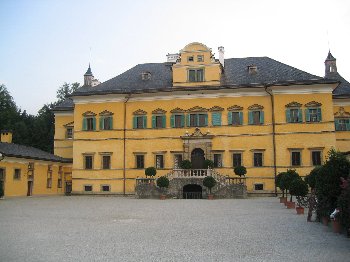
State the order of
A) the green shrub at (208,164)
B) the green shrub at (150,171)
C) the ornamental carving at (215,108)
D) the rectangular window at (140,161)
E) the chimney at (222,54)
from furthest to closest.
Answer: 1. the chimney at (222,54)
2. the rectangular window at (140,161)
3. the ornamental carving at (215,108)
4. the green shrub at (150,171)
5. the green shrub at (208,164)

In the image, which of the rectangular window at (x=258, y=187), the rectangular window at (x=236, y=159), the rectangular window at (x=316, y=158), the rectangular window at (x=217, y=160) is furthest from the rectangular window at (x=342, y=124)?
the rectangular window at (x=217, y=160)

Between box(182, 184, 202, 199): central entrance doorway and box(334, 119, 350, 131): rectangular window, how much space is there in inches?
590

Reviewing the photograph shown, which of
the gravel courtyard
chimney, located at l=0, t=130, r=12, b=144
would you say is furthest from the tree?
the gravel courtyard

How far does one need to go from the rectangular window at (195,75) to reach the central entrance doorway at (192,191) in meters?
10.4

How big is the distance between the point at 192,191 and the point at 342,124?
1618 cm

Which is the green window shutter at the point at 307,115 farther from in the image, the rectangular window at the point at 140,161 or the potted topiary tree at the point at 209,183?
the rectangular window at the point at 140,161

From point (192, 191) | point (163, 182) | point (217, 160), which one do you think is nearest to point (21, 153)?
point (163, 182)

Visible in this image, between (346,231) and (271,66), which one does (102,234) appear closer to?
(346,231)

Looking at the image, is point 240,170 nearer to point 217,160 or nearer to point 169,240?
point 217,160

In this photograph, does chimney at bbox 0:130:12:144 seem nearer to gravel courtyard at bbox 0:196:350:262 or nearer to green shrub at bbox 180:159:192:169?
green shrub at bbox 180:159:192:169

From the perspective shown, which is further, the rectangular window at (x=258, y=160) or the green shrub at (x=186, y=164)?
the rectangular window at (x=258, y=160)

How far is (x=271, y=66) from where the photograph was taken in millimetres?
37219

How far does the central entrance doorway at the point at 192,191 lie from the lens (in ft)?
102

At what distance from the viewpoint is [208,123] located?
1357 inches
